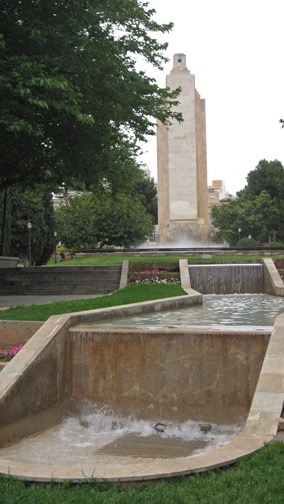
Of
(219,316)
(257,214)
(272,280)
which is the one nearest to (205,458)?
(219,316)

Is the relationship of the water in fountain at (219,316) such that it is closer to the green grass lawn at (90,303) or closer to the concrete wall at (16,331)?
the green grass lawn at (90,303)

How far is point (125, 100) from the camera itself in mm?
15766

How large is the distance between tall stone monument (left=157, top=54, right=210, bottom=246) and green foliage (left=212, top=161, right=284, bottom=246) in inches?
934

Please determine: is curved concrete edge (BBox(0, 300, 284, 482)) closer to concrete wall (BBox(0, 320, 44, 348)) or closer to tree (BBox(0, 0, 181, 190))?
concrete wall (BBox(0, 320, 44, 348))

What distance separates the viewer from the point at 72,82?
14820mm

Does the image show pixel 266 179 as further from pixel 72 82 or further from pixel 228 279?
pixel 72 82

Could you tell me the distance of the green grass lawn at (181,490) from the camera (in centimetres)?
416

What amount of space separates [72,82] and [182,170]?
20.2 m

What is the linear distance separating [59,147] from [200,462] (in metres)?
13.5

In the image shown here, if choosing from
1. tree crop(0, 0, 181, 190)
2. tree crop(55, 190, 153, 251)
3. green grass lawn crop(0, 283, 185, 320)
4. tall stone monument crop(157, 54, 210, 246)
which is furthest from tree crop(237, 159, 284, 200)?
green grass lawn crop(0, 283, 185, 320)

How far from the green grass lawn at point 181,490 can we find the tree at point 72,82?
9141 millimetres

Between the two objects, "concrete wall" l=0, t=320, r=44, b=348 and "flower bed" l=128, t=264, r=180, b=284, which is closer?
"concrete wall" l=0, t=320, r=44, b=348

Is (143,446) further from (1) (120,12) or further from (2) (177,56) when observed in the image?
(2) (177,56)

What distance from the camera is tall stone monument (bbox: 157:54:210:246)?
3462 centimetres
